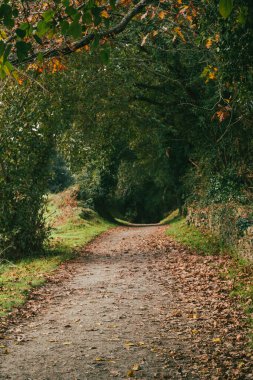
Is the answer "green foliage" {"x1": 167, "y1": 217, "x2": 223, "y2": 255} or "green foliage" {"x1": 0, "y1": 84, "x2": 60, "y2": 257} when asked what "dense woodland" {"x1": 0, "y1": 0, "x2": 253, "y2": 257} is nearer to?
"green foliage" {"x1": 0, "y1": 84, "x2": 60, "y2": 257}

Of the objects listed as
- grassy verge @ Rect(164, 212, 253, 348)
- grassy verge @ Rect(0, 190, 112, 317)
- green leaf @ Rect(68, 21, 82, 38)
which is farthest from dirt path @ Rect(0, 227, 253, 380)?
green leaf @ Rect(68, 21, 82, 38)

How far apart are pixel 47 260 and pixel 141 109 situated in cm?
1101

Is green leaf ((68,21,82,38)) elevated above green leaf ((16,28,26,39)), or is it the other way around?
green leaf ((68,21,82,38))

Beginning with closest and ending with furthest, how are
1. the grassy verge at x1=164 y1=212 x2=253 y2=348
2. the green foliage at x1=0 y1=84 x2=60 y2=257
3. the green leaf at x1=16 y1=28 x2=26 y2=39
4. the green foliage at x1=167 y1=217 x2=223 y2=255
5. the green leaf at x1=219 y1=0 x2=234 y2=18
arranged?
the green leaf at x1=219 y1=0 x2=234 y2=18
the green leaf at x1=16 y1=28 x2=26 y2=39
the grassy verge at x1=164 y1=212 x2=253 y2=348
the green foliage at x1=0 y1=84 x2=60 y2=257
the green foliage at x1=167 y1=217 x2=223 y2=255

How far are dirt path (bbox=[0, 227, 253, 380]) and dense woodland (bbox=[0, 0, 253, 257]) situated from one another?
351 cm

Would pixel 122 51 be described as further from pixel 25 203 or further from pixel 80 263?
pixel 80 263

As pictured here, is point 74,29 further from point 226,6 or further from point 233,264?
point 233,264

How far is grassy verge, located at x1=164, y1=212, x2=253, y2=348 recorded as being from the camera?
10388 mm

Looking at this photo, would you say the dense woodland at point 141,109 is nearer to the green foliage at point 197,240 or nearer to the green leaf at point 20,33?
the green foliage at point 197,240

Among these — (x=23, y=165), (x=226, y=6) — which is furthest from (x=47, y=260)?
(x=226, y=6)

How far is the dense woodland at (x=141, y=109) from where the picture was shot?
11.3 m

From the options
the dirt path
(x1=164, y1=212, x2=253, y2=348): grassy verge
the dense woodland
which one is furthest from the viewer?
the dense woodland

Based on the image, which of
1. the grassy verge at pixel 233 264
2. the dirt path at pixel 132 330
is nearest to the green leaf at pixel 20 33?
the dirt path at pixel 132 330

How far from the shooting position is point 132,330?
8492 mm
